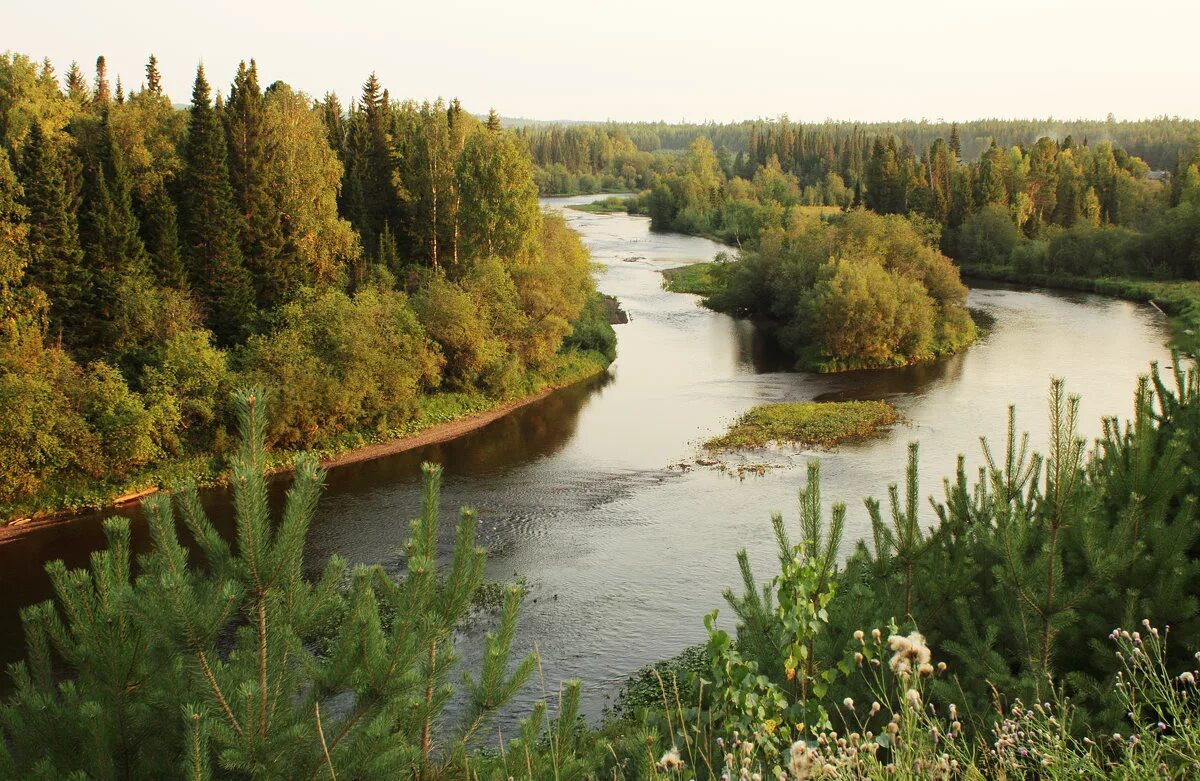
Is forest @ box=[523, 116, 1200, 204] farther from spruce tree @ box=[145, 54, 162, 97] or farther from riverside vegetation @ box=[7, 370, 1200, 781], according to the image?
riverside vegetation @ box=[7, 370, 1200, 781]

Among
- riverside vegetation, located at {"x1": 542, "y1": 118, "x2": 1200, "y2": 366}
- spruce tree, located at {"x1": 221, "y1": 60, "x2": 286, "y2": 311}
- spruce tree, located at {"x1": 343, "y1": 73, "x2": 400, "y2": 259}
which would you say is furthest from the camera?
riverside vegetation, located at {"x1": 542, "y1": 118, "x2": 1200, "y2": 366}

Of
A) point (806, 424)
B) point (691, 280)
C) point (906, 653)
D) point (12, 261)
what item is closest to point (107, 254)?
point (12, 261)

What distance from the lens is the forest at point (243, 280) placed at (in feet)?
93.8

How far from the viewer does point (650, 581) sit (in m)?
→ 23.1

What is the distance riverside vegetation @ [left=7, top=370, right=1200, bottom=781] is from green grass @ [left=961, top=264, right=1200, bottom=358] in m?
42.9

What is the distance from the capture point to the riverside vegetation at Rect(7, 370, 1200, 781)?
5273mm

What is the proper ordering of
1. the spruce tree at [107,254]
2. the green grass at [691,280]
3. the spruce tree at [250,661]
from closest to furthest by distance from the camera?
the spruce tree at [250,661] < the spruce tree at [107,254] < the green grass at [691,280]

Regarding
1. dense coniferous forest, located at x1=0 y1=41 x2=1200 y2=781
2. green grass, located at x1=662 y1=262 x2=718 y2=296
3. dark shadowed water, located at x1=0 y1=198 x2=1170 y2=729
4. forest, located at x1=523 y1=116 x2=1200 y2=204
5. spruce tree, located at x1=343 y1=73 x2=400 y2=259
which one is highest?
forest, located at x1=523 y1=116 x2=1200 y2=204

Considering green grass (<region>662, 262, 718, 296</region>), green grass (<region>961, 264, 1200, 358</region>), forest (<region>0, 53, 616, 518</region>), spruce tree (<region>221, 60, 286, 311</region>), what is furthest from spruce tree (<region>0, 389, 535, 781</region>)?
green grass (<region>662, 262, 718, 296</region>)

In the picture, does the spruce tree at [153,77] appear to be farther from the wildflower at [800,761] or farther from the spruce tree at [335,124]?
the wildflower at [800,761]

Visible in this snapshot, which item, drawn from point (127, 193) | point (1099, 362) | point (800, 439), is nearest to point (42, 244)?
point (127, 193)

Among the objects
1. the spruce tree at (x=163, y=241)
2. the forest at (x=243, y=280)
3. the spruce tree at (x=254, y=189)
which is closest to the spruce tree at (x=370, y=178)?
the forest at (x=243, y=280)

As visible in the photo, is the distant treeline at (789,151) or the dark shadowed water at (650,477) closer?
the dark shadowed water at (650,477)

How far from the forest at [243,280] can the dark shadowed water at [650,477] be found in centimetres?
231
